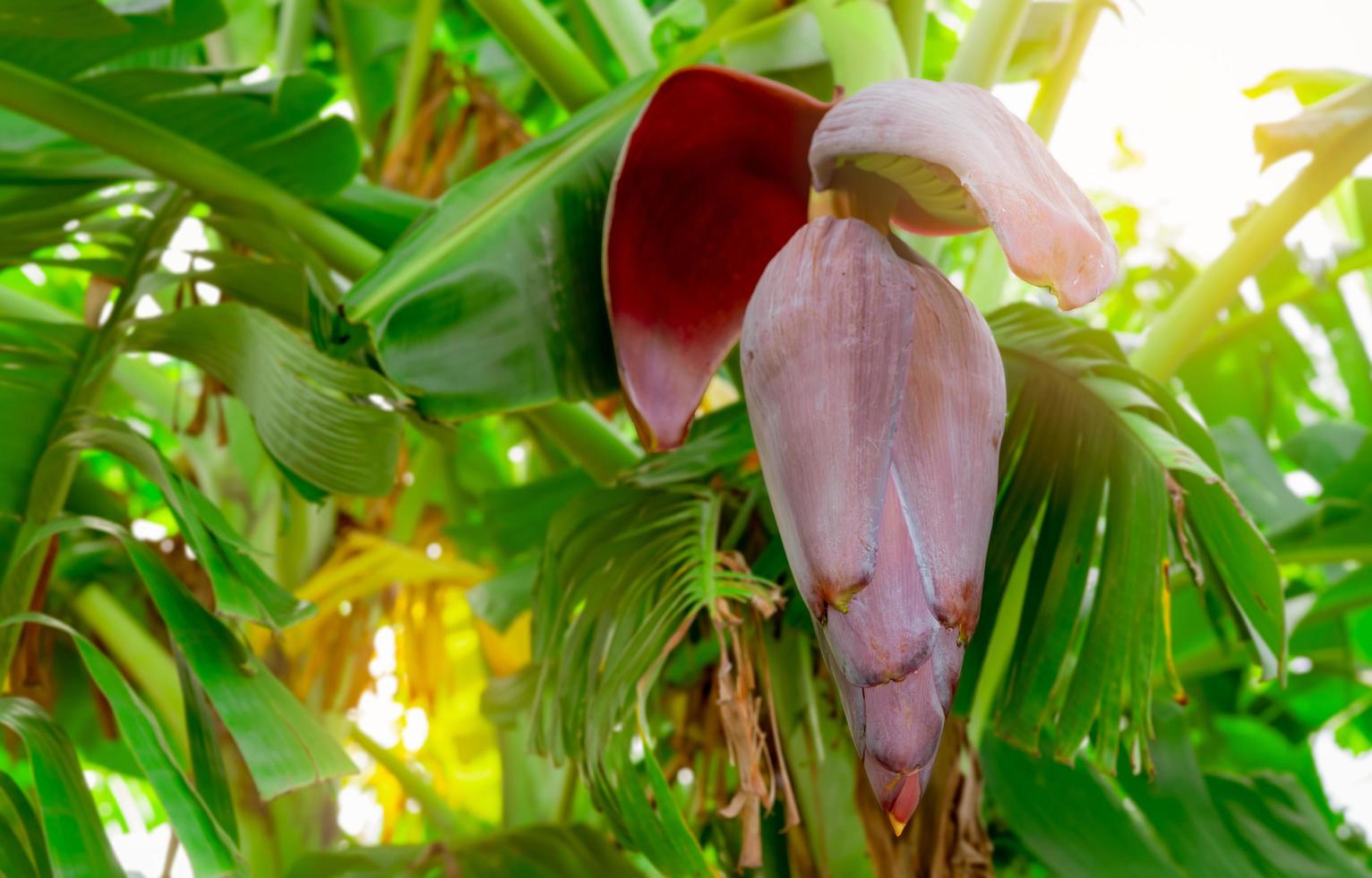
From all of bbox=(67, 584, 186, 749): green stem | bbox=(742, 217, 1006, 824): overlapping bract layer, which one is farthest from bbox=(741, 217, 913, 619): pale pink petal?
A: bbox=(67, 584, 186, 749): green stem

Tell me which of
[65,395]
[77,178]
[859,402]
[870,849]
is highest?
[77,178]

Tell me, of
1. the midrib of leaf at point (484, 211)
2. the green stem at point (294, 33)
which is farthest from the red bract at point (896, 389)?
the green stem at point (294, 33)

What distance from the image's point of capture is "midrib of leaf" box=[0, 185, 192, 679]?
55 centimetres

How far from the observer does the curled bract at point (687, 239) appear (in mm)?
487

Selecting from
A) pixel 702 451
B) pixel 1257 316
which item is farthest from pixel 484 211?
pixel 1257 316

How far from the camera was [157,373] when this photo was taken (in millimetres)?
1046

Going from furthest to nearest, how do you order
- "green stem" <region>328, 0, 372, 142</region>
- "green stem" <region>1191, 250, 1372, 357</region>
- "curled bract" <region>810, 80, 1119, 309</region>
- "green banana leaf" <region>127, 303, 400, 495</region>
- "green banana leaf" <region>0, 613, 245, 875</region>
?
1. "green stem" <region>328, 0, 372, 142</region>
2. "green stem" <region>1191, 250, 1372, 357</region>
3. "green banana leaf" <region>127, 303, 400, 495</region>
4. "green banana leaf" <region>0, 613, 245, 875</region>
5. "curled bract" <region>810, 80, 1119, 309</region>

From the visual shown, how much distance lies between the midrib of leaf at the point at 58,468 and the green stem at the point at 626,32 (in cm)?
31

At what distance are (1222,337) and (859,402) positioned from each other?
0.87 m

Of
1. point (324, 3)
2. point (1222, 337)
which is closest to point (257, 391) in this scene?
point (1222, 337)

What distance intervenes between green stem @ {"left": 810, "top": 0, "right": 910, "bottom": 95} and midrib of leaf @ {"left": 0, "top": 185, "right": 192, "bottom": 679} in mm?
406

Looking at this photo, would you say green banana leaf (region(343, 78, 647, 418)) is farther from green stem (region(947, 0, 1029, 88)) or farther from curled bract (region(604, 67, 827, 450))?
green stem (region(947, 0, 1029, 88))

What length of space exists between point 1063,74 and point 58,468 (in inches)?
24.8

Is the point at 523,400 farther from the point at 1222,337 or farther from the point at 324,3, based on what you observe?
the point at 324,3
